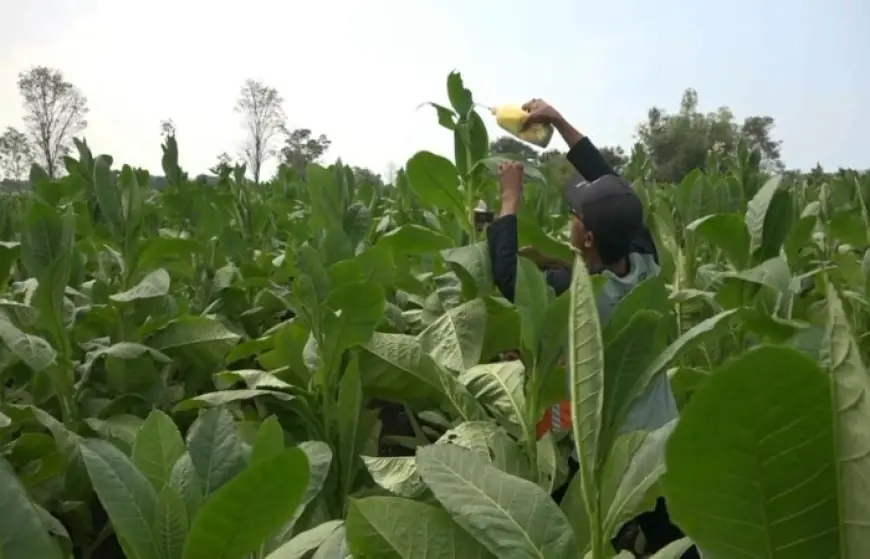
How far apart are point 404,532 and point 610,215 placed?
6.04 ft

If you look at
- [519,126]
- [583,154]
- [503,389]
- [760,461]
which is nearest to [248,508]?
[760,461]

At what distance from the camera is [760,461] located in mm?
577

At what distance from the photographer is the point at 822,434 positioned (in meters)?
0.56

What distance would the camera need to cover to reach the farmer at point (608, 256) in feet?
7.68

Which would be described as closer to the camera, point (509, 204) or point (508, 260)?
point (508, 260)

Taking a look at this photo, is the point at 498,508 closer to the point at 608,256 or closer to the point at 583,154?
the point at 608,256

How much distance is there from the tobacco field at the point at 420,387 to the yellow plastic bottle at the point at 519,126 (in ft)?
1.41

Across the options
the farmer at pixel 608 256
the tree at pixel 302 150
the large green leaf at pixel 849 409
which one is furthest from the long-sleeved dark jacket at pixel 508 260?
the tree at pixel 302 150

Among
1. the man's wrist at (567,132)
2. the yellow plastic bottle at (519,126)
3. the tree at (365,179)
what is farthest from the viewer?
the tree at (365,179)

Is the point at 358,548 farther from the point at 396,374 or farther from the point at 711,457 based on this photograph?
the point at 396,374

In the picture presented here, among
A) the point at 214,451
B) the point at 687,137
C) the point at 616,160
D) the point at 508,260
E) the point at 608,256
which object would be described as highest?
the point at 687,137

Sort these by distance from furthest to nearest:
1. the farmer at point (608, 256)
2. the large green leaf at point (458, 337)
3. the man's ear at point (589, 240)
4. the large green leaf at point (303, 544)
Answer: the man's ear at point (589, 240) < the farmer at point (608, 256) < the large green leaf at point (458, 337) < the large green leaf at point (303, 544)

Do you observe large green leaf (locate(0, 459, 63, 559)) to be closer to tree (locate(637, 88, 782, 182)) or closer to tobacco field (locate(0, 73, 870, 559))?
tobacco field (locate(0, 73, 870, 559))

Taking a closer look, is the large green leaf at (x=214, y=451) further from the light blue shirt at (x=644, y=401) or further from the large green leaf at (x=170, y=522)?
the light blue shirt at (x=644, y=401)
